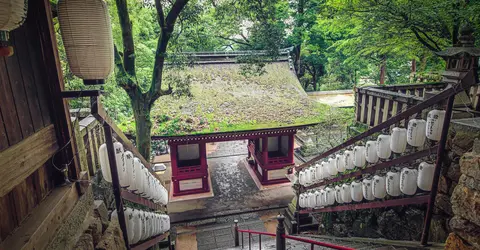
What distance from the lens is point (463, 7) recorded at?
23.4 ft

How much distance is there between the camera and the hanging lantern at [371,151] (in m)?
4.74

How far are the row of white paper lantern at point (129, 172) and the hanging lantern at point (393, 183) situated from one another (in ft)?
13.8

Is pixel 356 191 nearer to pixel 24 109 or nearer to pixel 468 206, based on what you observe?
pixel 468 206

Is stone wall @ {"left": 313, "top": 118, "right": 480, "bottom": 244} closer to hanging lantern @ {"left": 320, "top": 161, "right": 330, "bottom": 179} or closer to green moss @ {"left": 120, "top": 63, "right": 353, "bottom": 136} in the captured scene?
hanging lantern @ {"left": 320, "top": 161, "right": 330, "bottom": 179}

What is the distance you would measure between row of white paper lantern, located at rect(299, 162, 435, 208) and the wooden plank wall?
194 inches

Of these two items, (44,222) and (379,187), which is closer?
(44,222)

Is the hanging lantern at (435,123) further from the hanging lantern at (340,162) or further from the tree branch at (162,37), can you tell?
the tree branch at (162,37)

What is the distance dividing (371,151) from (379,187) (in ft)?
2.25

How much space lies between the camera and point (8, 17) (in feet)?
5.18

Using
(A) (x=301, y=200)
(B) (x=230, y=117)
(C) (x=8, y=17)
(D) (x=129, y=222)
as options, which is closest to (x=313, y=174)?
(A) (x=301, y=200)

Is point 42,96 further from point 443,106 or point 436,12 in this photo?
point 436,12

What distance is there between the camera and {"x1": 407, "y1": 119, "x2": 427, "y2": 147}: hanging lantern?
3.82 metres

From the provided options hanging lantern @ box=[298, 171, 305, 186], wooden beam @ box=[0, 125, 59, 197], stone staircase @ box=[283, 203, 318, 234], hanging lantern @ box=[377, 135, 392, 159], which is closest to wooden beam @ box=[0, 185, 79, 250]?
wooden beam @ box=[0, 125, 59, 197]

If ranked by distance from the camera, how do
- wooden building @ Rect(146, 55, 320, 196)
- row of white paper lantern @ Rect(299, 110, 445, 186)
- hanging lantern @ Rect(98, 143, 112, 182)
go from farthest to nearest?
wooden building @ Rect(146, 55, 320, 196)
row of white paper lantern @ Rect(299, 110, 445, 186)
hanging lantern @ Rect(98, 143, 112, 182)
